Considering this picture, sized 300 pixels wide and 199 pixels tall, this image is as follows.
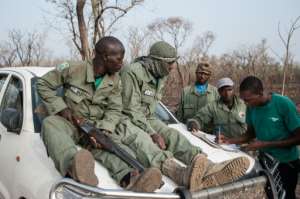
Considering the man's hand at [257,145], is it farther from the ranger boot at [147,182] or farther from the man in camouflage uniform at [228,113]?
the ranger boot at [147,182]

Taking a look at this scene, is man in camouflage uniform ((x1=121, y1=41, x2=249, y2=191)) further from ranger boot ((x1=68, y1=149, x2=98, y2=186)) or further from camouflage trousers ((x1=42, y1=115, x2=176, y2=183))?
ranger boot ((x1=68, y1=149, x2=98, y2=186))

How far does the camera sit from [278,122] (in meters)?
3.25

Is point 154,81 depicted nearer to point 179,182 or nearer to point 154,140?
point 154,140

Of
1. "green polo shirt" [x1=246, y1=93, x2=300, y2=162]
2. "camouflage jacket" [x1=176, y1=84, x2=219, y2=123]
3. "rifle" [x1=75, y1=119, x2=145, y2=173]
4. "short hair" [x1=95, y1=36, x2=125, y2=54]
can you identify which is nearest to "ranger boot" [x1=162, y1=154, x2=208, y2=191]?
"rifle" [x1=75, y1=119, x2=145, y2=173]

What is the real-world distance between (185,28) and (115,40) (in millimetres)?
25512

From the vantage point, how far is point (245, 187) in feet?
8.46

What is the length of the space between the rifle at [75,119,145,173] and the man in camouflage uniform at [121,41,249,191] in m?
0.25

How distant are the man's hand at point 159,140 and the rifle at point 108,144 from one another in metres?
0.56

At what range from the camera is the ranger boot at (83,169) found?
228 centimetres

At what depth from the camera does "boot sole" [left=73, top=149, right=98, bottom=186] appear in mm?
2279

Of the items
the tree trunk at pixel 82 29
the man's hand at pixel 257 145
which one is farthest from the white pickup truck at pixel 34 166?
the tree trunk at pixel 82 29

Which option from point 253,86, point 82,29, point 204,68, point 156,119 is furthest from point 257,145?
point 82,29

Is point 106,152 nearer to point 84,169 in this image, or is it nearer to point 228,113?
point 84,169

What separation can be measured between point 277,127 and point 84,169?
185 centimetres
